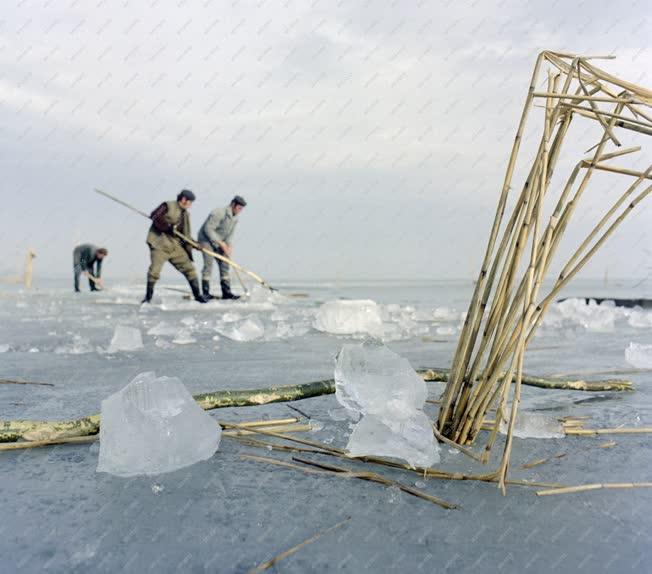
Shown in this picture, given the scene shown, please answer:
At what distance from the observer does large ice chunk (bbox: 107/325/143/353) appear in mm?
3984

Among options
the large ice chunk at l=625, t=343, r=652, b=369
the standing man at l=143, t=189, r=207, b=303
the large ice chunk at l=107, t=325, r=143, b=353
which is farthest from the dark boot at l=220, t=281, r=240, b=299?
the large ice chunk at l=625, t=343, r=652, b=369

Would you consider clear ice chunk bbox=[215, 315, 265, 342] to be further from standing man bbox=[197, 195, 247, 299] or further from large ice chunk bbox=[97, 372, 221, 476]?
standing man bbox=[197, 195, 247, 299]

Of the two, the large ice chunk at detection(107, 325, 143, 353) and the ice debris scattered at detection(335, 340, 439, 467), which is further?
the large ice chunk at detection(107, 325, 143, 353)

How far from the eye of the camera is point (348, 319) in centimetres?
566

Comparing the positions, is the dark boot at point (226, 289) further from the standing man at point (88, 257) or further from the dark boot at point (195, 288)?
the standing man at point (88, 257)

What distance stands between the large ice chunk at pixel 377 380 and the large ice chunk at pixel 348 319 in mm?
3921

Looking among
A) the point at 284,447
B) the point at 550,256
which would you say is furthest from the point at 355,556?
the point at 550,256

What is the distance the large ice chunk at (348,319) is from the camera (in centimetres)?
563

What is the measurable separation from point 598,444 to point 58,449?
61.8 inches

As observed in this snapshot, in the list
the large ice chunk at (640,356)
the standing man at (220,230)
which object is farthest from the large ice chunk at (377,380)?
the standing man at (220,230)

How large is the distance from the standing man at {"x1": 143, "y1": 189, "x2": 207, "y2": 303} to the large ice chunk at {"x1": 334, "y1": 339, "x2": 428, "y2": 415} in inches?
299

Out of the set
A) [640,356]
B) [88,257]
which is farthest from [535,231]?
[88,257]

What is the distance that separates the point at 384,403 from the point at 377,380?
0.23 ft

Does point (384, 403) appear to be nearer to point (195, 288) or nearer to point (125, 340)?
point (125, 340)
